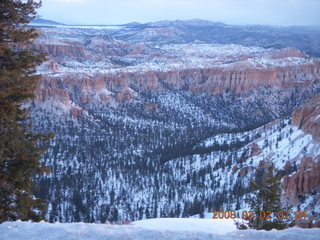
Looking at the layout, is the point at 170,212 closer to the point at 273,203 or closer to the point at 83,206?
the point at 83,206

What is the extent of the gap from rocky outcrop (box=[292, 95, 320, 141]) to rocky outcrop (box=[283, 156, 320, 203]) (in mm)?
9810

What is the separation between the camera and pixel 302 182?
2617 cm

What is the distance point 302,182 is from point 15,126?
2411cm

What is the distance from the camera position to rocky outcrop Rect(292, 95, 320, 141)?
37312mm

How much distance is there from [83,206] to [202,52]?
161483mm

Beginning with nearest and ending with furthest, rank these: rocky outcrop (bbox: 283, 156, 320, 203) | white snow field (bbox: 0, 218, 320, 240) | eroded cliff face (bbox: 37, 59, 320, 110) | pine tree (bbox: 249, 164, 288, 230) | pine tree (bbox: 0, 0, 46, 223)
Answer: white snow field (bbox: 0, 218, 320, 240), pine tree (bbox: 0, 0, 46, 223), pine tree (bbox: 249, 164, 288, 230), rocky outcrop (bbox: 283, 156, 320, 203), eroded cliff face (bbox: 37, 59, 320, 110)

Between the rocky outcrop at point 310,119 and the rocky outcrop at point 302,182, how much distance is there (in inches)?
386

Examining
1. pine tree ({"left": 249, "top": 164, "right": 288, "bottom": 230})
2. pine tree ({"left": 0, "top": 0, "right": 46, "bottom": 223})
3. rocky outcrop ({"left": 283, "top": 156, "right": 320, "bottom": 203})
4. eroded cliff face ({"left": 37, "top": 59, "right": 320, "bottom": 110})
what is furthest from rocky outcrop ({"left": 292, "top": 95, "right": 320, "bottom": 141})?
eroded cliff face ({"left": 37, "top": 59, "right": 320, "bottom": 110})

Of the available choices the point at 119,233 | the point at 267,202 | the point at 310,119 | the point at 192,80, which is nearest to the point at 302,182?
the point at 267,202

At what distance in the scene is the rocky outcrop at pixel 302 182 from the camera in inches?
1000

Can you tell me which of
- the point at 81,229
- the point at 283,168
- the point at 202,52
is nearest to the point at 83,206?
the point at 283,168

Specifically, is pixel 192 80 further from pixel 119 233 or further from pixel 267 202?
pixel 119 233

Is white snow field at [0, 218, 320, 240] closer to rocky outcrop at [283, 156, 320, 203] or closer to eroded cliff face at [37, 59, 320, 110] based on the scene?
rocky outcrop at [283, 156, 320, 203]

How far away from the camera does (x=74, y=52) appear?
149 m
